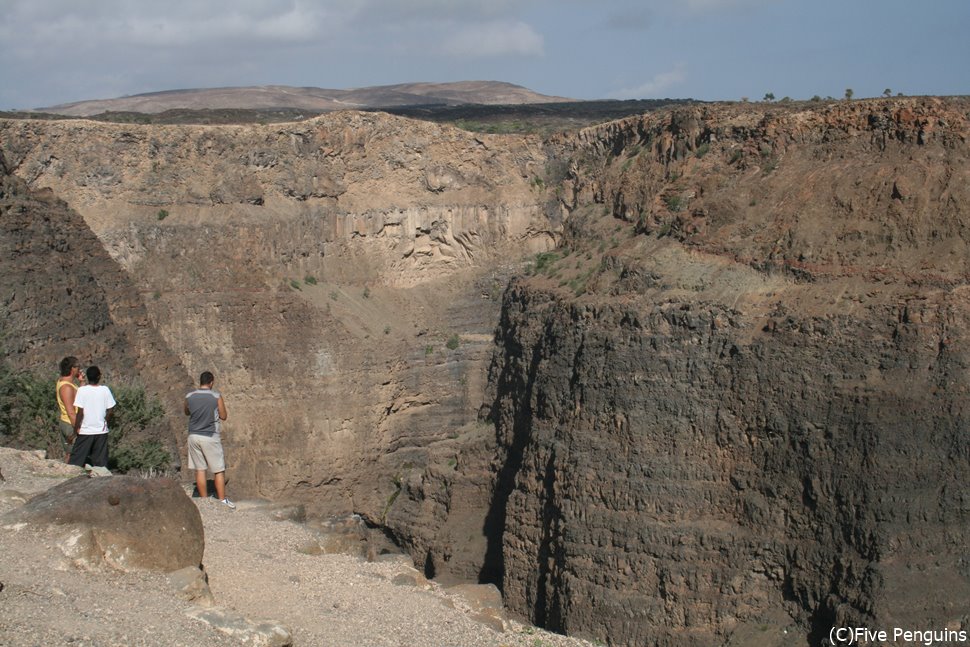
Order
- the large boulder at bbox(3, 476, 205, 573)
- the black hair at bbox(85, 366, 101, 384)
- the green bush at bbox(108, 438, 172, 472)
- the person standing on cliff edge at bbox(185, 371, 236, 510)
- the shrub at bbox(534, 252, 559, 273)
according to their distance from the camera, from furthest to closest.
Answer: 1. the shrub at bbox(534, 252, 559, 273)
2. the green bush at bbox(108, 438, 172, 472)
3. the person standing on cliff edge at bbox(185, 371, 236, 510)
4. the black hair at bbox(85, 366, 101, 384)
5. the large boulder at bbox(3, 476, 205, 573)

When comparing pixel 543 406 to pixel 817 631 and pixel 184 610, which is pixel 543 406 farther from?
pixel 184 610

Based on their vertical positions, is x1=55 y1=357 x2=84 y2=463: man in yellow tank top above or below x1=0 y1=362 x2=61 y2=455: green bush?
above

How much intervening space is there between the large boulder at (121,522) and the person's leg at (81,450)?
11.5 feet

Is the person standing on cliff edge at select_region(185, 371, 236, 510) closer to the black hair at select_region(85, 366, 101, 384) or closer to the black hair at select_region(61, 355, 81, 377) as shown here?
the black hair at select_region(85, 366, 101, 384)

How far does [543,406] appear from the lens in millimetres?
26234

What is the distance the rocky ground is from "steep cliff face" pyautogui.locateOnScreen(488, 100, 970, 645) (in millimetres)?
3128

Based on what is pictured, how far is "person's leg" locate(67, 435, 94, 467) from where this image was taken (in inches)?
685

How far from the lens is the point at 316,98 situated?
83000 mm

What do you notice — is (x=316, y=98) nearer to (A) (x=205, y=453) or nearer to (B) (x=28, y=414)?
(B) (x=28, y=414)

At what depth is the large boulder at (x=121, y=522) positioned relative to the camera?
13.1 metres

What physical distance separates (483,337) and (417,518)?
8.71 meters

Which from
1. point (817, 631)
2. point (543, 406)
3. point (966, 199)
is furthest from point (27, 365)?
point (966, 199)

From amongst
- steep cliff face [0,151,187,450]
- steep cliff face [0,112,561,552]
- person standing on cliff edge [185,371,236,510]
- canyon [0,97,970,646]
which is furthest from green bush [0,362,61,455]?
steep cliff face [0,112,561,552]

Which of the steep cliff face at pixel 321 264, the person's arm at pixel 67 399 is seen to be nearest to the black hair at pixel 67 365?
the person's arm at pixel 67 399
